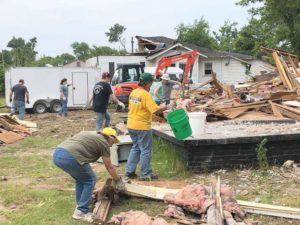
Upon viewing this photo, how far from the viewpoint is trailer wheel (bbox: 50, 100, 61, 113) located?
88.6 feet

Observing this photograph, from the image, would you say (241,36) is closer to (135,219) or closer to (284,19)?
(284,19)

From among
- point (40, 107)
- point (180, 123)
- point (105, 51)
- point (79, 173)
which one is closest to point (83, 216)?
point (79, 173)

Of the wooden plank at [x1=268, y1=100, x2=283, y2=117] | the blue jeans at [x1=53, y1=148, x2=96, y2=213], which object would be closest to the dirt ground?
the blue jeans at [x1=53, y1=148, x2=96, y2=213]

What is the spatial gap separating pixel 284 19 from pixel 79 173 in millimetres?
31910

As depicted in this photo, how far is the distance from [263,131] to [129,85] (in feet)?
55.5

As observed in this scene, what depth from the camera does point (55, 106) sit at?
89.2ft

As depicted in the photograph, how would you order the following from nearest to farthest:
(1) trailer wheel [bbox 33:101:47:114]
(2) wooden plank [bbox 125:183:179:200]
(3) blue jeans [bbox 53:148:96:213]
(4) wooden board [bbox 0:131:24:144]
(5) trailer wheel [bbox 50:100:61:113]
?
1. (3) blue jeans [bbox 53:148:96:213]
2. (2) wooden plank [bbox 125:183:179:200]
3. (4) wooden board [bbox 0:131:24:144]
4. (1) trailer wheel [bbox 33:101:47:114]
5. (5) trailer wheel [bbox 50:100:61:113]

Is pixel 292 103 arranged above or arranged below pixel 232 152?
above

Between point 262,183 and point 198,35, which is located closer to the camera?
point 262,183

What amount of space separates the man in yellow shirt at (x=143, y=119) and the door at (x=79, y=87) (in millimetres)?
19503

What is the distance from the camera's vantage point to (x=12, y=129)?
16203 mm

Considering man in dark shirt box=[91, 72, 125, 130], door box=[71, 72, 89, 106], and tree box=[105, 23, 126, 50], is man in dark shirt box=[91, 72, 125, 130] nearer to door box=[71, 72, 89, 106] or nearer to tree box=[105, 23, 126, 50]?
door box=[71, 72, 89, 106]

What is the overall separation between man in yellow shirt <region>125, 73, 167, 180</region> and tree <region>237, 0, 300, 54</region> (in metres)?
28.0

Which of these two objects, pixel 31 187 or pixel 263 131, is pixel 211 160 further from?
pixel 31 187
